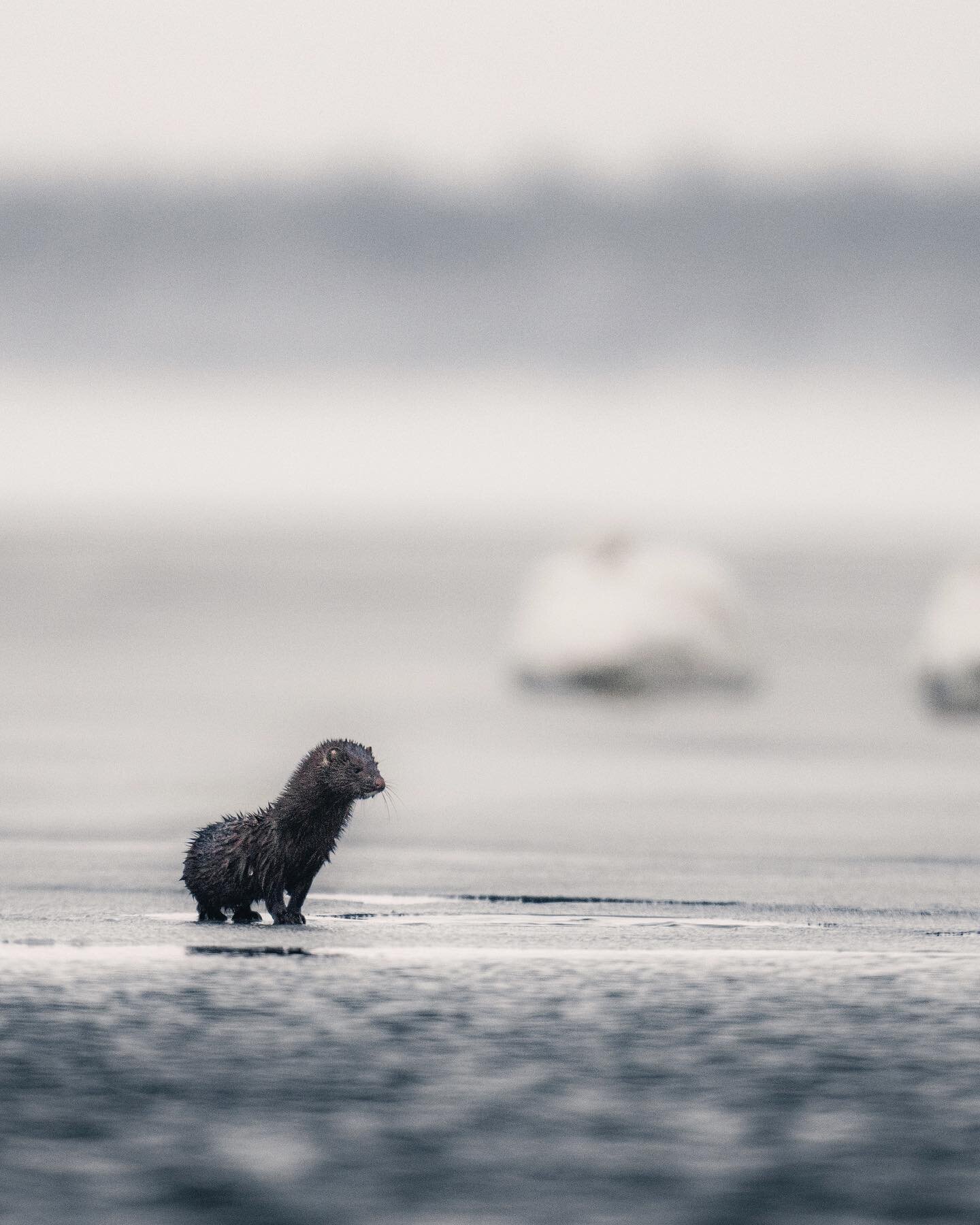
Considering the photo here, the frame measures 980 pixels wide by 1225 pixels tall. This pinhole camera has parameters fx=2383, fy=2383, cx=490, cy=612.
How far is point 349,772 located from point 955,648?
41.7ft

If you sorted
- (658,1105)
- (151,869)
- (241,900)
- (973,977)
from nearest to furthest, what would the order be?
(658,1105)
(973,977)
(241,900)
(151,869)

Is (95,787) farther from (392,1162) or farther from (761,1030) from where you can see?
(392,1162)

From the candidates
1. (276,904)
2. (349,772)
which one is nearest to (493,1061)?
(276,904)

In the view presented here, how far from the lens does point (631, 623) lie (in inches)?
893

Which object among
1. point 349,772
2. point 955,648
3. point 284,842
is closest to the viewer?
point 284,842

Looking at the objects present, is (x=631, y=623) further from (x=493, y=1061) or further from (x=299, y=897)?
(x=493, y=1061)

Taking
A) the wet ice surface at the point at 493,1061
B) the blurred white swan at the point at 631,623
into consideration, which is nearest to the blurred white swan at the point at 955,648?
the blurred white swan at the point at 631,623

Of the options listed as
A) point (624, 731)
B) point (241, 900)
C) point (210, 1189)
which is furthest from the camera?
point (624, 731)

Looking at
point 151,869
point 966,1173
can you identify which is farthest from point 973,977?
point 151,869

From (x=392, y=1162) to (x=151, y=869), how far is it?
5.44 meters

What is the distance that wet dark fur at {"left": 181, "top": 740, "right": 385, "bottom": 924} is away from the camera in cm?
Result: 877

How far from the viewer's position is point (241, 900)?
8.85 m

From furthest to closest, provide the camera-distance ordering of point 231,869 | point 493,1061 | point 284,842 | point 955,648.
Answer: point 955,648, point 284,842, point 231,869, point 493,1061

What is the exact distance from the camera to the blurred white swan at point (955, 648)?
68.6ft
